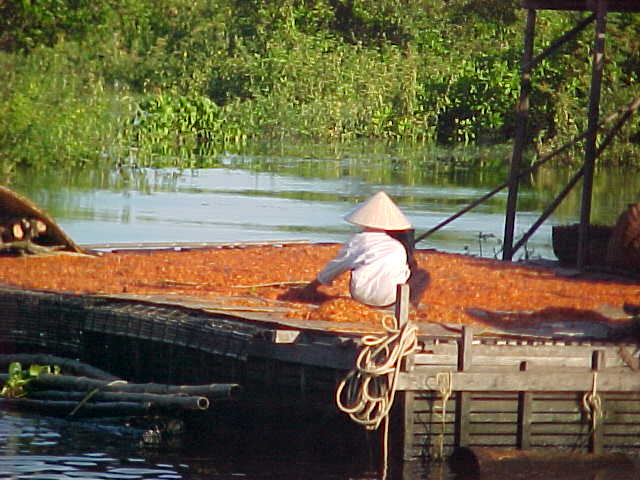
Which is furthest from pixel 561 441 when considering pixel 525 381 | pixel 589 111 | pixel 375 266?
pixel 589 111

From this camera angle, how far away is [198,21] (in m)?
32.9

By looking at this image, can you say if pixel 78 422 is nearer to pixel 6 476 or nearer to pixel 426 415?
pixel 6 476

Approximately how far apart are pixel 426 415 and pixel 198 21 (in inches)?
973

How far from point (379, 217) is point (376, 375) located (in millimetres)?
1745

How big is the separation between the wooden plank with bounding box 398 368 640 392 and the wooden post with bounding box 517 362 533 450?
72mm

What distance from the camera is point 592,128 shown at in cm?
1280

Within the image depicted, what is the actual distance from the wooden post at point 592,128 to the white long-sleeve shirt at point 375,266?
2969mm

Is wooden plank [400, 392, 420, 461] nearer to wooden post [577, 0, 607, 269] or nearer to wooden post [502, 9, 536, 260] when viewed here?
wooden post [577, 0, 607, 269]

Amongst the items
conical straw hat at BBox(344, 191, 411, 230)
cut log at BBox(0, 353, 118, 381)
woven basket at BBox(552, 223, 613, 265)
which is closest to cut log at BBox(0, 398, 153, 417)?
cut log at BBox(0, 353, 118, 381)

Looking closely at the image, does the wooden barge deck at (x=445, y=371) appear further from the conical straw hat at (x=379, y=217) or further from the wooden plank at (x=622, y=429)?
the conical straw hat at (x=379, y=217)

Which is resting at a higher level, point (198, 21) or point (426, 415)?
point (198, 21)

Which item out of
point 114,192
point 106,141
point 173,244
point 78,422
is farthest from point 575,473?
point 106,141

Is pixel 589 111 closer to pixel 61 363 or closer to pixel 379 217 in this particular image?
pixel 379 217

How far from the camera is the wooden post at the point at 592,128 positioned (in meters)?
12.5
